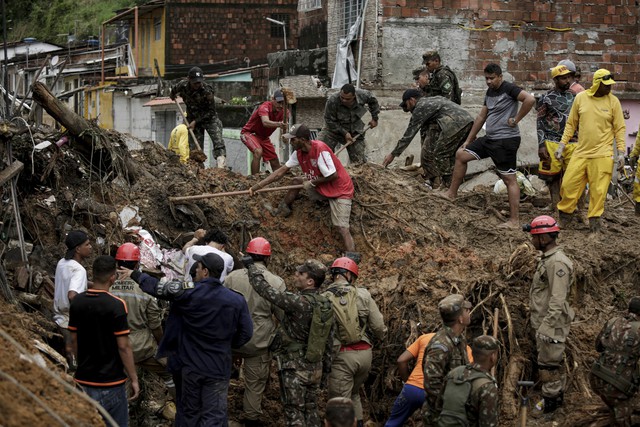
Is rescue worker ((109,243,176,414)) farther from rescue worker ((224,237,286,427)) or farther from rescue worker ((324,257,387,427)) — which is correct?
rescue worker ((324,257,387,427))

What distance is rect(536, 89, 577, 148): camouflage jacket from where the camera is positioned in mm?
12305

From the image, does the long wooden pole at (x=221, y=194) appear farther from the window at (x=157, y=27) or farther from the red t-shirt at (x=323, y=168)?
the window at (x=157, y=27)

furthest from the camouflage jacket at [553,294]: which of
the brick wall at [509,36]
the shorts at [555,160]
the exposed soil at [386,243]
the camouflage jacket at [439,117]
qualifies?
the brick wall at [509,36]

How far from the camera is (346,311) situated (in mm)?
8727

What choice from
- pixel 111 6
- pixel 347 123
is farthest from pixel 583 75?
pixel 111 6

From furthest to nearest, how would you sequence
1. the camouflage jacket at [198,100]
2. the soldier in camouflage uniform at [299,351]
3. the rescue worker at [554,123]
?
the camouflage jacket at [198,100] < the rescue worker at [554,123] < the soldier in camouflage uniform at [299,351]

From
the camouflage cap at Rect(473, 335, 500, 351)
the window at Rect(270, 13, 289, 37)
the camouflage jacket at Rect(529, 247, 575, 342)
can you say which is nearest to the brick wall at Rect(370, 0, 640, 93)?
the camouflage jacket at Rect(529, 247, 575, 342)

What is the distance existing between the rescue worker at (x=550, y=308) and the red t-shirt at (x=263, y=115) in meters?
5.23

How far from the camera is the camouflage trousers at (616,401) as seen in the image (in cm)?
859

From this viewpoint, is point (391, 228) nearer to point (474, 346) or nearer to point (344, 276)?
point (344, 276)

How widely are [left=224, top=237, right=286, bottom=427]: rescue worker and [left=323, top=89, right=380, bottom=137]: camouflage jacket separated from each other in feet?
15.1

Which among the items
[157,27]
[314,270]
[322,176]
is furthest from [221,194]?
[157,27]

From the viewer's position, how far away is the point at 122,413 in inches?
296

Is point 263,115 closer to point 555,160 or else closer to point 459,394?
point 555,160
